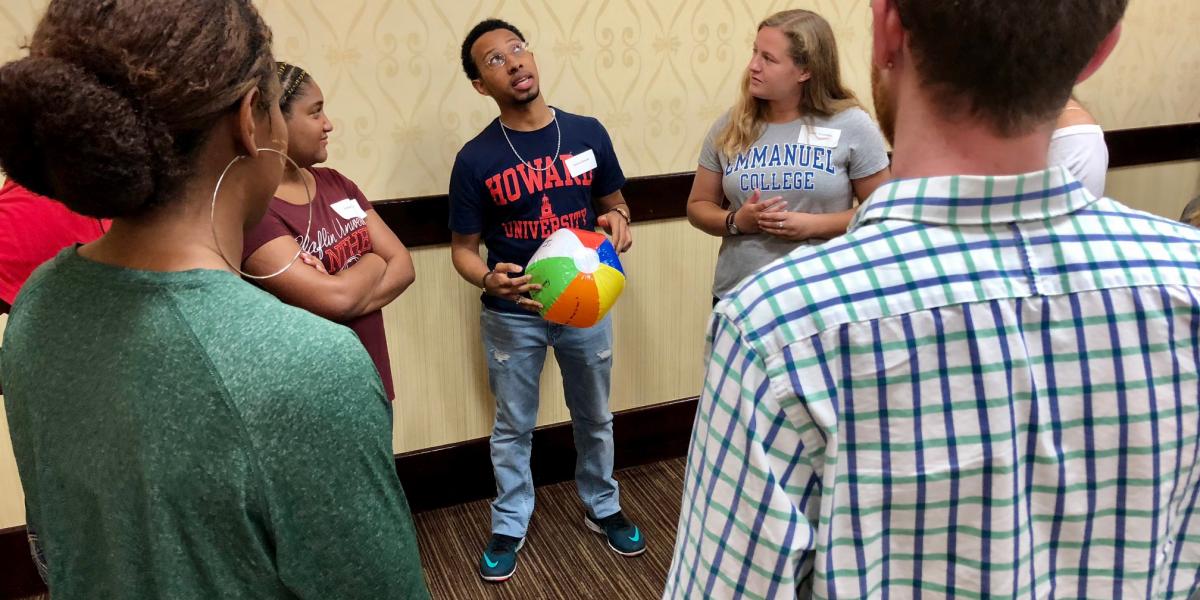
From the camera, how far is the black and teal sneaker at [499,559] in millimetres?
2512

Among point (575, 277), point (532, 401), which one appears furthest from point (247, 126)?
point (532, 401)

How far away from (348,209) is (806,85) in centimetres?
129

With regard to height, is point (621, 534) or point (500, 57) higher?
point (500, 57)

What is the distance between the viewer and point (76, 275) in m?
0.84

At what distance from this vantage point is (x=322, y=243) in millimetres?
1927

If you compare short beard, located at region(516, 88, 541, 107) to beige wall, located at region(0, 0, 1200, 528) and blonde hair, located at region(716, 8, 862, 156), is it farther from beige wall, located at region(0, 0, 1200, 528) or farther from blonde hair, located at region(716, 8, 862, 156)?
blonde hair, located at region(716, 8, 862, 156)

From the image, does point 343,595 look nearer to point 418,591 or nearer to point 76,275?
point 418,591

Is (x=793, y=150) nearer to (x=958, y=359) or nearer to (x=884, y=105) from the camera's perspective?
(x=884, y=105)

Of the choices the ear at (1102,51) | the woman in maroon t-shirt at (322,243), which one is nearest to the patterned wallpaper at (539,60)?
the woman in maroon t-shirt at (322,243)

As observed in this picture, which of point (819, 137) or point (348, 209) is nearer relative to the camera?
point (348, 209)

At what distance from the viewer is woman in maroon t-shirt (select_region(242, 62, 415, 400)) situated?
5.87ft

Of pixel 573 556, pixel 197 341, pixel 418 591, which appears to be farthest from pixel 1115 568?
pixel 573 556

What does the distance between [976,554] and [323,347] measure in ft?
2.08

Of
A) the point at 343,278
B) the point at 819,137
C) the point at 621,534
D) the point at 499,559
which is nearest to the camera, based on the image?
the point at 343,278
